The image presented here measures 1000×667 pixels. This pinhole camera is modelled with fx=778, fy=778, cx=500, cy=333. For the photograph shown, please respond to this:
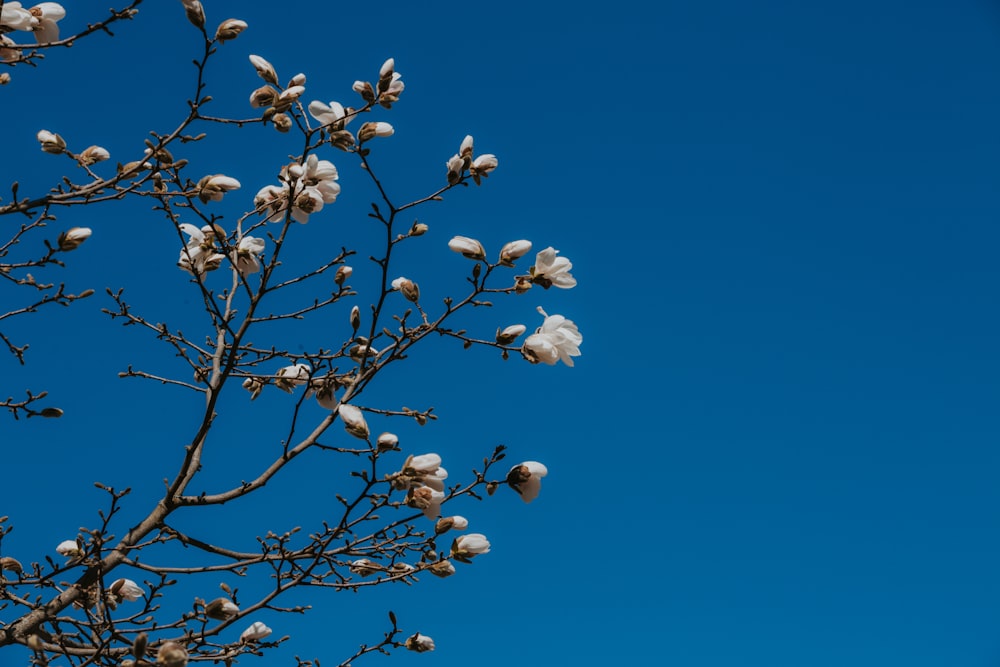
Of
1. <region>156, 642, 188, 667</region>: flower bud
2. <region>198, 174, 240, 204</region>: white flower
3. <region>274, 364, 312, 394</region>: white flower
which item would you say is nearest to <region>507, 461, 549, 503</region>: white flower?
<region>274, 364, 312, 394</region>: white flower

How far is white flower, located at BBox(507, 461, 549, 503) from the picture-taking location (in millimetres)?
2939

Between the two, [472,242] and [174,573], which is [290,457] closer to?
[174,573]

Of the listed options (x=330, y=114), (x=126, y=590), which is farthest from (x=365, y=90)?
(x=126, y=590)

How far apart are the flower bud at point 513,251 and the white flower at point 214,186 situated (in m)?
1.10

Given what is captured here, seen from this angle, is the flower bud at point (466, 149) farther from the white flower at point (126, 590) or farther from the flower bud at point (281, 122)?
the white flower at point (126, 590)

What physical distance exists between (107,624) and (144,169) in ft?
5.73

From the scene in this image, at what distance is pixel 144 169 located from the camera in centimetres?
318

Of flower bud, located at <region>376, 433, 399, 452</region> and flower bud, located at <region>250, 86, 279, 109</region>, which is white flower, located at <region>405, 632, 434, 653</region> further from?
flower bud, located at <region>250, 86, 279, 109</region>

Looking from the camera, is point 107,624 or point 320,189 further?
point 320,189

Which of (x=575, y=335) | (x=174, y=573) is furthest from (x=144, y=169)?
(x=575, y=335)

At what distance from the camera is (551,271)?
3.15 metres

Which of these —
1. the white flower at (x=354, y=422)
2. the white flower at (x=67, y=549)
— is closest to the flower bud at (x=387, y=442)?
the white flower at (x=354, y=422)

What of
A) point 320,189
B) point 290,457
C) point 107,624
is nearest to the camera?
point 107,624

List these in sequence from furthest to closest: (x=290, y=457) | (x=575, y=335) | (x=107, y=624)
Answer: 1. (x=575, y=335)
2. (x=290, y=457)
3. (x=107, y=624)
